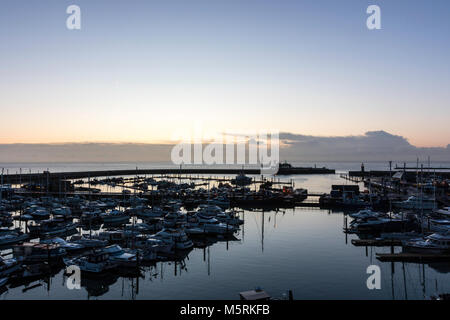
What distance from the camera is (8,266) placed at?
27141 mm

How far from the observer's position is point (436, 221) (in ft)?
149

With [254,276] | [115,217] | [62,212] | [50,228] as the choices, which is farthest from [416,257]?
[62,212]

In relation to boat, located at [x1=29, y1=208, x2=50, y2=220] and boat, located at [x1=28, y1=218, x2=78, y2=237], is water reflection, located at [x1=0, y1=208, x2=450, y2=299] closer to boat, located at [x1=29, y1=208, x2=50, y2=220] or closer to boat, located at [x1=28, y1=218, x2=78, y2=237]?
boat, located at [x1=28, y1=218, x2=78, y2=237]

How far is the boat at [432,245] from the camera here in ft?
110

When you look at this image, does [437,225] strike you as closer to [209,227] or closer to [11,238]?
[209,227]

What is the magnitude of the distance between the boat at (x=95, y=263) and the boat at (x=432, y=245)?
2867cm

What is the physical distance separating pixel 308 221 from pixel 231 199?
21751 millimetres

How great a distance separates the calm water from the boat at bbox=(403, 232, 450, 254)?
251 cm

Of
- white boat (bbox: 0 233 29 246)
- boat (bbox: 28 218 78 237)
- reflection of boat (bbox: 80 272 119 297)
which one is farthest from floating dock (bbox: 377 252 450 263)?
white boat (bbox: 0 233 29 246)

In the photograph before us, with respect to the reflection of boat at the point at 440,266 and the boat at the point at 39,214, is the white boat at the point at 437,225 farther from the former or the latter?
the boat at the point at 39,214

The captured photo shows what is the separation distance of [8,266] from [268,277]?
20.6 meters
